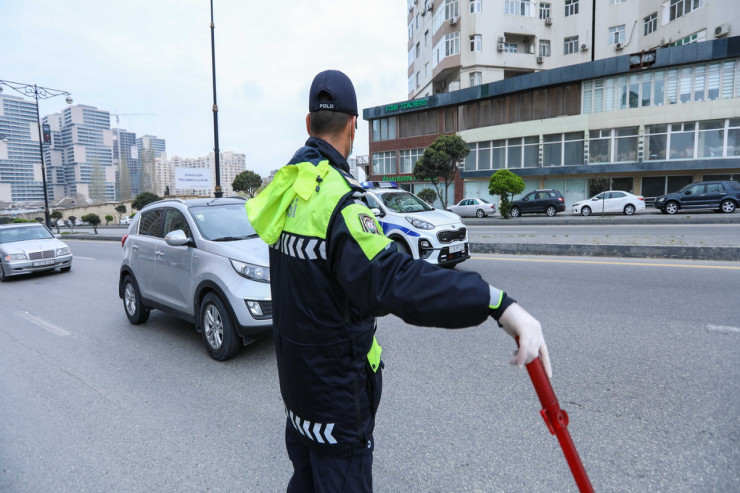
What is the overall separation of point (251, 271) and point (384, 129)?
144 feet

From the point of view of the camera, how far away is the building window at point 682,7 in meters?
32.3

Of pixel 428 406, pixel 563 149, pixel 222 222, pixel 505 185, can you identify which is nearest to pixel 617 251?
pixel 428 406

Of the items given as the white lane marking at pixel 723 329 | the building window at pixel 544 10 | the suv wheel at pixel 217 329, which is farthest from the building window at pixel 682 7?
the suv wheel at pixel 217 329

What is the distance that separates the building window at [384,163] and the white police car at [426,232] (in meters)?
37.0

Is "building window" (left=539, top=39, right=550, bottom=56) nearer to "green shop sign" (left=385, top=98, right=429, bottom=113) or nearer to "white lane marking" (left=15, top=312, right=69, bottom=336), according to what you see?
"green shop sign" (left=385, top=98, right=429, bottom=113)

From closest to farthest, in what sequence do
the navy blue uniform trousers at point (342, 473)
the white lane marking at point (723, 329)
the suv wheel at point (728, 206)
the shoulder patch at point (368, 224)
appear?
the shoulder patch at point (368, 224), the navy blue uniform trousers at point (342, 473), the white lane marking at point (723, 329), the suv wheel at point (728, 206)

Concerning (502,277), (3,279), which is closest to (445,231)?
(502,277)

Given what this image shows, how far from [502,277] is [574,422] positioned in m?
5.31

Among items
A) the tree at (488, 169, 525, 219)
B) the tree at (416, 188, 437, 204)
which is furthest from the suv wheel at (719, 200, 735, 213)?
the tree at (416, 188, 437, 204)

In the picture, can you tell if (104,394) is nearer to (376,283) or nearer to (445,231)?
(376,283)

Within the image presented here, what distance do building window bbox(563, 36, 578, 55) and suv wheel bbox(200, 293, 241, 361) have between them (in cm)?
4529

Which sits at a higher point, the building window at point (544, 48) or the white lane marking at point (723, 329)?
the building window at point (544, 48)

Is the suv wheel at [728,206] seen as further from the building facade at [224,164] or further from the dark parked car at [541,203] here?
the building facade at [224,164]

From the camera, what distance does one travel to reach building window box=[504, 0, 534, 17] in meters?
40.8
